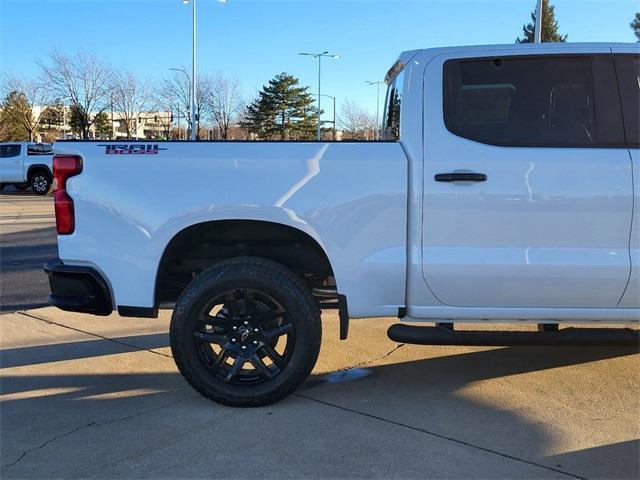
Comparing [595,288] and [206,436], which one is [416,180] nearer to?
[595,288]

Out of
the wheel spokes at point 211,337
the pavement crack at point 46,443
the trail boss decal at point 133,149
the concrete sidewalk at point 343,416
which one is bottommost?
the pavement crack at point 46,443

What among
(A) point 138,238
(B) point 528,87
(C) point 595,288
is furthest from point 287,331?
(B) point 528,87

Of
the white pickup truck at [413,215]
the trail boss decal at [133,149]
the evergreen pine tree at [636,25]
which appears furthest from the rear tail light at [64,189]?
the evergreen pine tree at [636,25]

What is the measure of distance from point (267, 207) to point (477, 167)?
1.25m

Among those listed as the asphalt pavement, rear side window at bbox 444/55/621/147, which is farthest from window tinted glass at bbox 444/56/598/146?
the asphalt pavement

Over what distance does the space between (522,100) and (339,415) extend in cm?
221

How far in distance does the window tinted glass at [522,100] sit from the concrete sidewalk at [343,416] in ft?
5.52

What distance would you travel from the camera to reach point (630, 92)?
349 centimetres

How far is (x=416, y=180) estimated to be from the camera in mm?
3436

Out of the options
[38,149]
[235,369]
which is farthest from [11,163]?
[235,369]

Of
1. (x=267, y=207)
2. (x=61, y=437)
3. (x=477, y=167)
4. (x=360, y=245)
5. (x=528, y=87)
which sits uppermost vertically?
(x=528, y=87)

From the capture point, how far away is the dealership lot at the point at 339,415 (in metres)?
3.01

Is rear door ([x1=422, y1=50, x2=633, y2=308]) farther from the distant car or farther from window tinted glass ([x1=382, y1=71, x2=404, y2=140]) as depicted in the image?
the distant car

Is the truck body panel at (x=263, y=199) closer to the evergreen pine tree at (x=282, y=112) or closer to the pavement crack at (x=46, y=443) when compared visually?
the pavement crack at (x=46, y=443)
